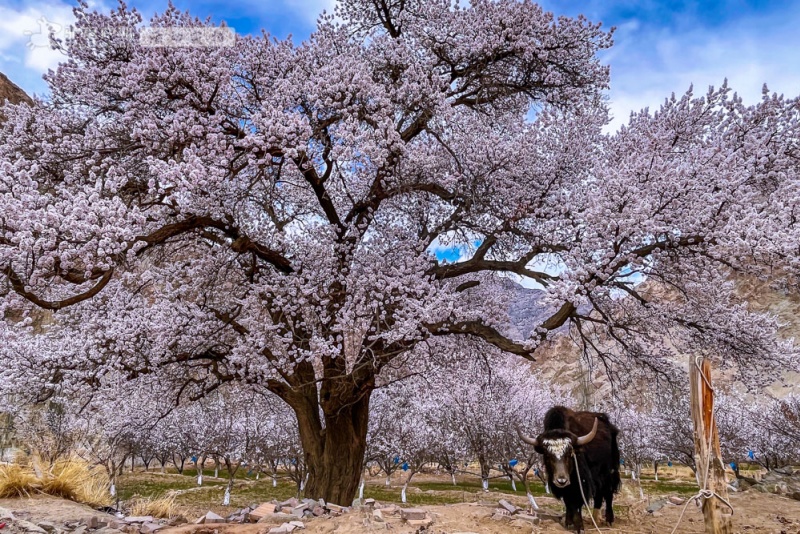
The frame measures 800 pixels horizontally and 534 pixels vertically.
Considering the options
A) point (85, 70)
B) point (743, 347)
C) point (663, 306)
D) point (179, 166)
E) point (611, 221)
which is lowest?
point (743, 347)

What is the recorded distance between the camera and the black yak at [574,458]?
9258 mm

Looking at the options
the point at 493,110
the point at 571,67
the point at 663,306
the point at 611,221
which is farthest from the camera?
the point at 493,110

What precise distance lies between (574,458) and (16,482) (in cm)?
1221

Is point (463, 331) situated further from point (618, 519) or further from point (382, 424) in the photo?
point (382, 424)

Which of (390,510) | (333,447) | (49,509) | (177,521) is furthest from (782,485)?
(49,509)

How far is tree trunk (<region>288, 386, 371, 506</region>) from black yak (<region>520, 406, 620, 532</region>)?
4.53m

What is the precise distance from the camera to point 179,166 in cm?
838

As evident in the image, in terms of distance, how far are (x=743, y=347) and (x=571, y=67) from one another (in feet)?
26.2

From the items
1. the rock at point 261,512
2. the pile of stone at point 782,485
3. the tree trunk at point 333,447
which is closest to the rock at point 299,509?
the rock at point 261,512

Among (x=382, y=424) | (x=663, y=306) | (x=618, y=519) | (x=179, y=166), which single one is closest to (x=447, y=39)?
(x=179, y=166)

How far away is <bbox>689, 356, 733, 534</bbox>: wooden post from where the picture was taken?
6922mm

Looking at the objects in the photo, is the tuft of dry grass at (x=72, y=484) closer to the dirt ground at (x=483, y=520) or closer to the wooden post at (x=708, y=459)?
the dirt ground at (x=483, y=520)

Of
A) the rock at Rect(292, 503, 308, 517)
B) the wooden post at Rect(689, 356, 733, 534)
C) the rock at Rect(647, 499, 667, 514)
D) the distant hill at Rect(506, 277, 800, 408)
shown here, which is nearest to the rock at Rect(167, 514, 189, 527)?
the rock at Rect(292, 503, 308, 517)

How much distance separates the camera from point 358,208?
12.7m
